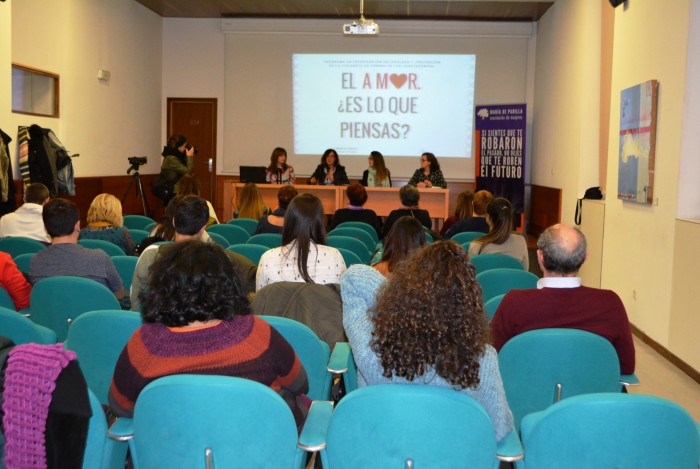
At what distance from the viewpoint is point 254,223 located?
686 cm

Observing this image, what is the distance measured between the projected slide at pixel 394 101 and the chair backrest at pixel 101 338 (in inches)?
395

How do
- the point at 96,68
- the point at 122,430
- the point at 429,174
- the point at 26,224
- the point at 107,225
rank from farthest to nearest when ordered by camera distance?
the point at 96,68
the point at 429,174
the point at 26,224
the point at 107,225
the point at 122,430

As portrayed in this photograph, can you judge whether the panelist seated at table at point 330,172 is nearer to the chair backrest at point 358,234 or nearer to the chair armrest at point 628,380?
the chair backrest at point 358,234

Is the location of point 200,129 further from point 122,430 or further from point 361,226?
point 122,430

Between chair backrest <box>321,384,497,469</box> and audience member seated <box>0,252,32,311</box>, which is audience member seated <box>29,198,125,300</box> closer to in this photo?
audience member seated <box>0,252,32,311</box>

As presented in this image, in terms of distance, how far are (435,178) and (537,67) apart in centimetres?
343

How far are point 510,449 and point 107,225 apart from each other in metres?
3.81

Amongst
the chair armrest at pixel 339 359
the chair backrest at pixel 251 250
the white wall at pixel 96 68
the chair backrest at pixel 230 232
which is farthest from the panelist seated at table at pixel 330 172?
the chair armrest at pixel 339 359

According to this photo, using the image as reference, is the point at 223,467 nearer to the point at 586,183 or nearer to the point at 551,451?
the point at 551,451

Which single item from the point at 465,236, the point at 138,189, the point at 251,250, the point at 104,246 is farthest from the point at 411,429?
the point at 138,189

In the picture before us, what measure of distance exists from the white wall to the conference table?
2.02m

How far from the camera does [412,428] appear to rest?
70.5 inches

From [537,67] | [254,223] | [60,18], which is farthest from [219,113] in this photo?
[254,223]

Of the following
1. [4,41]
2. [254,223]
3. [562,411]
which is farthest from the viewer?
[4,41]
